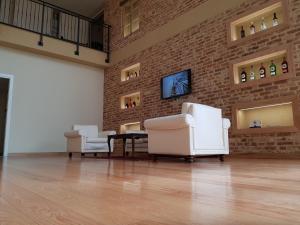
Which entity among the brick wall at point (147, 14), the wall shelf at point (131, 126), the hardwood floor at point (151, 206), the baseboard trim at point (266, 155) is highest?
the brick wall at point (147, 14)

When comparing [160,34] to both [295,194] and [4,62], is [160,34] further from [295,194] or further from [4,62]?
[295,194]

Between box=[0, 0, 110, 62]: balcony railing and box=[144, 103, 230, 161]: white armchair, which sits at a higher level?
box=[0, 0, 110, 62]: balcony railing

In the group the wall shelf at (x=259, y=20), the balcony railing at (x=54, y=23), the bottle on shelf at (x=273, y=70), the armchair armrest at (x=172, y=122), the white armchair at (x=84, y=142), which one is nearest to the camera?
the armchair armrest at (x=172, y=122)

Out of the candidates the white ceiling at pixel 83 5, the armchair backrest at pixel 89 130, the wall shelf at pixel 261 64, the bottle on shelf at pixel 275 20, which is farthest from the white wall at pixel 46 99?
the bottle on shelf at pixel 275 20

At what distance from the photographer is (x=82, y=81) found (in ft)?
26.4

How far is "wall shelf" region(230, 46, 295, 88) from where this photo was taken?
4125 millimetres

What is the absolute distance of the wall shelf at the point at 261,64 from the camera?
13.5ft

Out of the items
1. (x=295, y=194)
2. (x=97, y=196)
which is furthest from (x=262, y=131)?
(x=97, y=196)

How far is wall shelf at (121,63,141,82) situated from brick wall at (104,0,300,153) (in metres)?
0.13

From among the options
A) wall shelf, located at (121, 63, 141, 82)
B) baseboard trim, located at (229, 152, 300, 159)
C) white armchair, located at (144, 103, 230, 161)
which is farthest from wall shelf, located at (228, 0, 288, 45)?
wall shelf, located at (121, 63, 141, 82)

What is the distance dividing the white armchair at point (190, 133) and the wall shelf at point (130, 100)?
3.72m

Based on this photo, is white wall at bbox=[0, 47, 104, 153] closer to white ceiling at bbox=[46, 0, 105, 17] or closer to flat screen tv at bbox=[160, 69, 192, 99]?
white ceiling at bbox=[46, 0, 105, 17]

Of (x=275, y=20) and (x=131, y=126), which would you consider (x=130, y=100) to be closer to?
(x=131, y=126)

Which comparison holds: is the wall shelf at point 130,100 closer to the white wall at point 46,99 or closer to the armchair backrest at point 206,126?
the white wall at point 46,99
